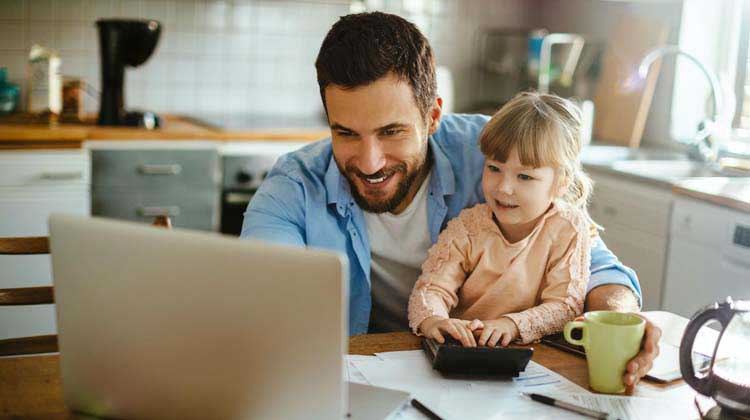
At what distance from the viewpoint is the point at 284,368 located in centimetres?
93

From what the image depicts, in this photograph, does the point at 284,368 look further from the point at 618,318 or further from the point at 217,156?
the point at 217,156

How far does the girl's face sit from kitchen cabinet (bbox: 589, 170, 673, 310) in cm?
143

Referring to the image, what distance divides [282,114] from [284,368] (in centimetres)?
325

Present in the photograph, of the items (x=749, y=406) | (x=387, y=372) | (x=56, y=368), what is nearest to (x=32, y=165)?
(x=56, y=368)

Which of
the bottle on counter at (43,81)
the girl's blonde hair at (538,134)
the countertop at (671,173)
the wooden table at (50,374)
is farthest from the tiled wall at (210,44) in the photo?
the wooden table at (50,374)

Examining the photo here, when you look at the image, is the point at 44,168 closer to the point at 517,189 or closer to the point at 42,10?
the point at 42,10

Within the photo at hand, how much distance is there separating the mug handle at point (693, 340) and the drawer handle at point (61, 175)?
2500 millimetres

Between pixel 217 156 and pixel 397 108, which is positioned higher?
pixel 397 108

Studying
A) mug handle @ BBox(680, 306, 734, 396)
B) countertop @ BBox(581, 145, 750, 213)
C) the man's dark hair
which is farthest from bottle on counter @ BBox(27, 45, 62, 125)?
mug handle @ BBox(680, 306, 734, 396)

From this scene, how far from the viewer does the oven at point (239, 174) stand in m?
3.34

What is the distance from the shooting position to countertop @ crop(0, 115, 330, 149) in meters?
3.05

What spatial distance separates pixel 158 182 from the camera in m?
3.25

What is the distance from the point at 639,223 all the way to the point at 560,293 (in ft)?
5.23

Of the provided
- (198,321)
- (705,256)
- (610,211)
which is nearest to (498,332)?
(198,321)
